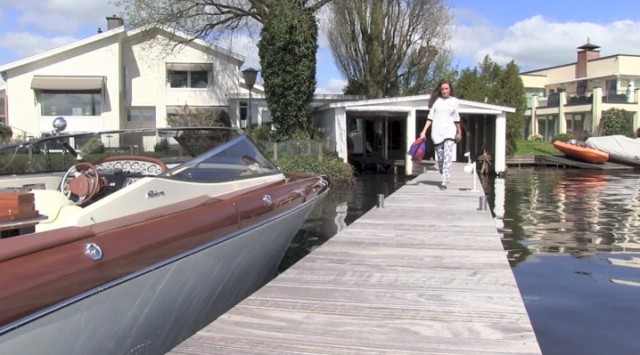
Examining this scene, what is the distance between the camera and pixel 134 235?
9.95ft

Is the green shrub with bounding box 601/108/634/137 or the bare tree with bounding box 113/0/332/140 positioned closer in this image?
the bare tree with bounding box 113/0/332/140

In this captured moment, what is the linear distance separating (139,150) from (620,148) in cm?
2666

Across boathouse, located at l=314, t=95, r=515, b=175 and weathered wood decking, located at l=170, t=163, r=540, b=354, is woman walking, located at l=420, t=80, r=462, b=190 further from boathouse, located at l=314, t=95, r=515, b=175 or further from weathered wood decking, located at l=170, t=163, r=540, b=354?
boathouse, located at l=314, t=95, r=515, b=175

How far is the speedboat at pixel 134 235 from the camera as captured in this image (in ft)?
8.07

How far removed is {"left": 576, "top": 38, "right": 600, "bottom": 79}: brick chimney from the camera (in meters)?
48.4

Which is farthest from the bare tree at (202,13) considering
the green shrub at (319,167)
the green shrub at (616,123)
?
the green shrub at (616,123)

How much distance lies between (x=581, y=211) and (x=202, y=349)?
1006 cm

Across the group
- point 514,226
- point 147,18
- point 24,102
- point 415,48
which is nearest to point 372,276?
point 514,226

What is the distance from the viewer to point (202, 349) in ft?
9.12

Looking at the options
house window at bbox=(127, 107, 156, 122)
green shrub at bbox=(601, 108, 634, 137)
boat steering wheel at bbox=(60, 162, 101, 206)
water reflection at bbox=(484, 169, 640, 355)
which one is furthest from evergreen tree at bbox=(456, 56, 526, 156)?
boat steering wheel at bbox=(60, 162, 101, 206)

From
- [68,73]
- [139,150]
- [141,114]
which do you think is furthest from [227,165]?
[68,73]

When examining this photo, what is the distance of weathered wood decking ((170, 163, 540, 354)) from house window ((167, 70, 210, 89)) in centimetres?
2614

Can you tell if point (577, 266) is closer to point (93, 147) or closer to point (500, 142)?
point (93, 147)

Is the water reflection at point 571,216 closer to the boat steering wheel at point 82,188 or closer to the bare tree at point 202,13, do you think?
the boat steering wheel at point 82,188
